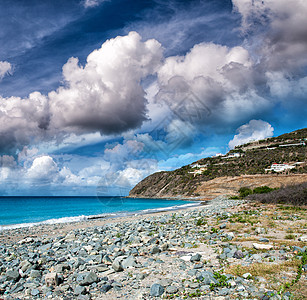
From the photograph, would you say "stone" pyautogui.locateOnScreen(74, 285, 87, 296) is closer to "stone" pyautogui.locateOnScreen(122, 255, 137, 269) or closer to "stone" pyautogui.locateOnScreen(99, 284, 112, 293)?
"stone" pyautogui.locateOnScreen(99, 284, 112, 293)

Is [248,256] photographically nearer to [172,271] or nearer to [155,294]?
[172,271]

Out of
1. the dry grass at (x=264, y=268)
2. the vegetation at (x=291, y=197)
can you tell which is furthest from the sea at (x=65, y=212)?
the dry grass at (x=264, y=268)

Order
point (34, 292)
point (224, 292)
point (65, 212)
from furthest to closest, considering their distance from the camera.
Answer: point (65, 212)
point (34, 292)
point (224, 292)

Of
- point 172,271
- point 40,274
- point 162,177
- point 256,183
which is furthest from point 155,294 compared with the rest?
point 162,177

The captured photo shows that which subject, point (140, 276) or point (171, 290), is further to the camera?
point (140, 276)

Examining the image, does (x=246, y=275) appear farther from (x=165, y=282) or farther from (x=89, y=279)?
(x=89, y=279)

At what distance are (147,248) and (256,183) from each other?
69.1m

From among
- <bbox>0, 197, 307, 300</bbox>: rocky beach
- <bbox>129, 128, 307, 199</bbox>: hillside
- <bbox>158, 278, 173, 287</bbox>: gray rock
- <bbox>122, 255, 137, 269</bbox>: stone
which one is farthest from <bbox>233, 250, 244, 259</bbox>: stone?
<bbox>129, 128, 307, 199</bbox>: hillside

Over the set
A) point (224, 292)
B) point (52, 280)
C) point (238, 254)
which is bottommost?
point (238, 254)

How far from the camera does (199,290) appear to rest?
17.3 ft

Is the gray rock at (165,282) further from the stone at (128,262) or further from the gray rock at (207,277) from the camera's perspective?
the stone at (128,262)

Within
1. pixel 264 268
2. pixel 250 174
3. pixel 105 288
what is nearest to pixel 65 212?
pixel 105 288

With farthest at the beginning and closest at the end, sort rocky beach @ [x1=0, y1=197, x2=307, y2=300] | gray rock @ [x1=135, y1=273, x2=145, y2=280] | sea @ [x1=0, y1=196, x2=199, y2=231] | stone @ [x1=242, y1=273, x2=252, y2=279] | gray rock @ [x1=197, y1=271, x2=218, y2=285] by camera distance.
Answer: sea @ [x1=0, y1=196, x2=199, y2=231] < gray rock @ [x1=135, y1=273, x2=145, y2=280] < stone @ [x1=242, y1=273, x2=252, y2=279] < gray rock @ [x1=197, y1=271, x2=218, y2=285] < rocky beach @ [x1=0, y1=197, x2=307, y2=300]

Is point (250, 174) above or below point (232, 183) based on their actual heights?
above
